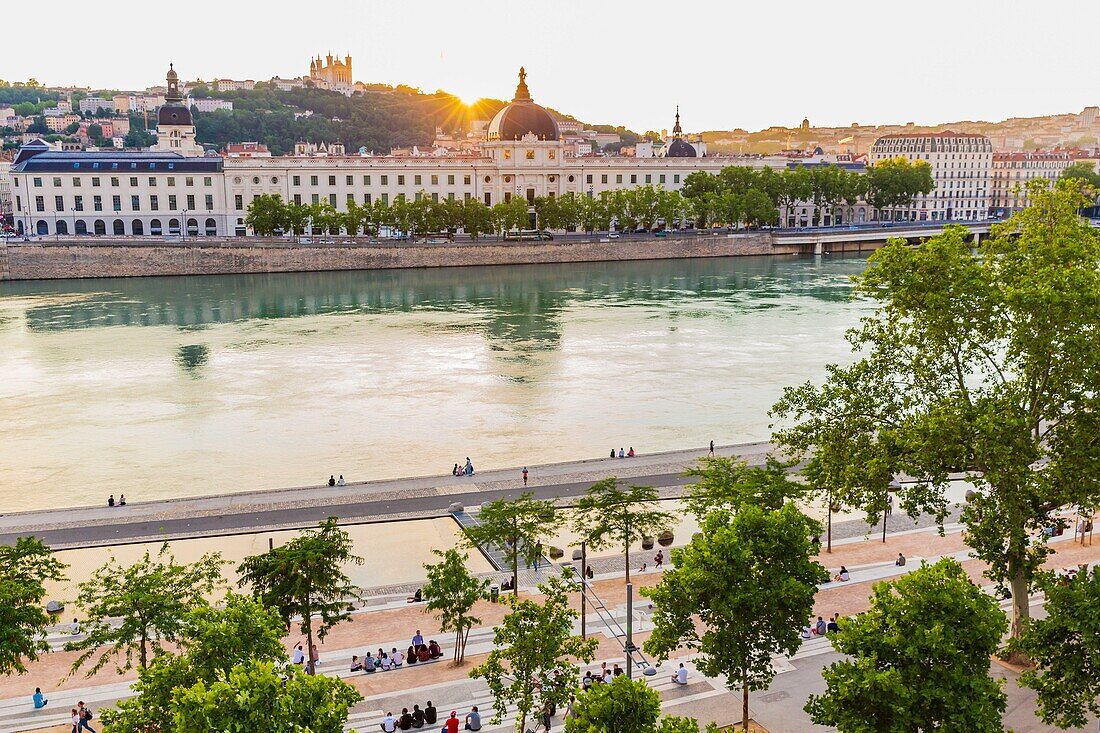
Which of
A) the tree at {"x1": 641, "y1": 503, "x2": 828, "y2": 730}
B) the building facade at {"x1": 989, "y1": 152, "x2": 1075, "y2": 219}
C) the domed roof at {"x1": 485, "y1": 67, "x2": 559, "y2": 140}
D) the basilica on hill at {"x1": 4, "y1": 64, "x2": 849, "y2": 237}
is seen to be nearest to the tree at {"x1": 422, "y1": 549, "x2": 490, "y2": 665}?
the tree at {"x1": 641, "y1": 503, "x2": 828, "y2": 730}

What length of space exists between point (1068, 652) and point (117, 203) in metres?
92.9

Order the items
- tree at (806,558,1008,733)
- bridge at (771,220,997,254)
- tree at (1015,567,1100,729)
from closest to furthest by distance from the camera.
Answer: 1. tree at (806,558,1008,733)
2. tree at (1015,567,1100,729)
3. bridge at (771,220,997,254)

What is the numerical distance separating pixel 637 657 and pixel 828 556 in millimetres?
6516

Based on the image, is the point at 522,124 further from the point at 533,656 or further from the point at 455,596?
the point at 533,656

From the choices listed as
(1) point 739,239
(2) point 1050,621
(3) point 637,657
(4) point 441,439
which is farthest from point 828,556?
(1) point 739,239

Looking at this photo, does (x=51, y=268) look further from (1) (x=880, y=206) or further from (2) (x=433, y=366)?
(1) (x=880, y=206)

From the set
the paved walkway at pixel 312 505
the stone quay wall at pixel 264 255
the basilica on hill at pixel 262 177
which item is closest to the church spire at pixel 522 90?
the basilica on hill at pixel 262 177

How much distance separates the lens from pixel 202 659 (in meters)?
12.0

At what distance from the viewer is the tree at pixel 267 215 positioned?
86.6 metres

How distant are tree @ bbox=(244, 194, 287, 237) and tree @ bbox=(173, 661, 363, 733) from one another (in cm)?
8051

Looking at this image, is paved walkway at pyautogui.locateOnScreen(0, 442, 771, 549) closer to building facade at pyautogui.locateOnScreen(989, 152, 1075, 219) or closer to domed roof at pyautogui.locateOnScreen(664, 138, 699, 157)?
domed roof at pyautogui.locateOnScreen(664, 138, 699, 157)

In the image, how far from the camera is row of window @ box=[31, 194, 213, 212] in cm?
8962

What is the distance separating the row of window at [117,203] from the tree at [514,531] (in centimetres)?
8159

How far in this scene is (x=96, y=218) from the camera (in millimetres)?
91312
